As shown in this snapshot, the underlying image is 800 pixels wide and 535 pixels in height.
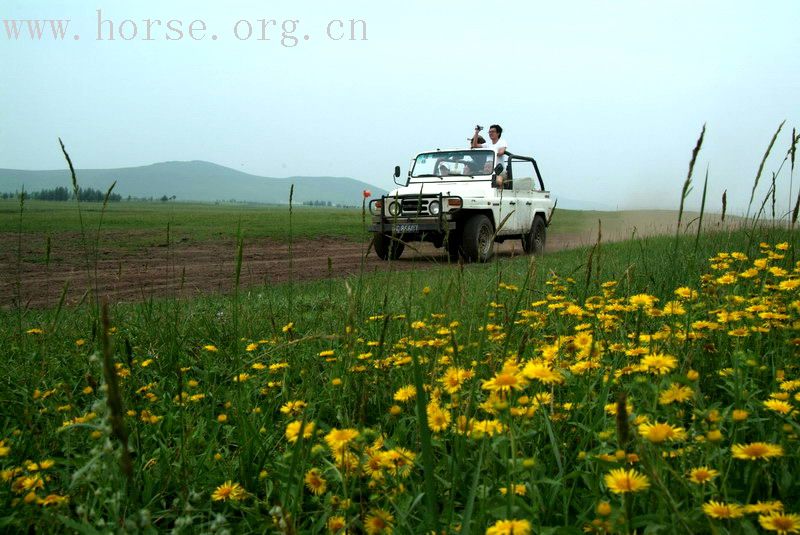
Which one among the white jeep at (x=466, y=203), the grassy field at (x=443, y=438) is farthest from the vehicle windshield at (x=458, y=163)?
the grassy field at (x=443, y=438)

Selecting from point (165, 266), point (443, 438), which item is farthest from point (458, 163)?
point (443, 438)

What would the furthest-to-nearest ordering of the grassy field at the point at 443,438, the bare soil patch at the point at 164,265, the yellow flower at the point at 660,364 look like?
1. the bare soil patch at the point at 164,265
2. the yellow flower at the point at 660,364
3. the grassy field at the point at 443,438

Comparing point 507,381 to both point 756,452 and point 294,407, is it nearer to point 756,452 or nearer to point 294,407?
point 756,452

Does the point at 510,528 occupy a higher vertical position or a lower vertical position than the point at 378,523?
higher

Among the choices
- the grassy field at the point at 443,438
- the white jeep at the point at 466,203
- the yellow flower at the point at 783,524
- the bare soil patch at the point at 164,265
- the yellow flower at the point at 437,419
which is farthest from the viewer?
the white jeep at the point at 466,203

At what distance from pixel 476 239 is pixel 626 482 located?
9.93 meters

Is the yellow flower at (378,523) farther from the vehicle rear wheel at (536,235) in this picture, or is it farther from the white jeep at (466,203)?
the vehicle rear wheel at (536,235)

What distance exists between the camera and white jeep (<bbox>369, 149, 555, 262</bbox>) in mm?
10891

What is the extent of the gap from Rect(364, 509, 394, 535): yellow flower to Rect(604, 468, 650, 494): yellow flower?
0.46 metres

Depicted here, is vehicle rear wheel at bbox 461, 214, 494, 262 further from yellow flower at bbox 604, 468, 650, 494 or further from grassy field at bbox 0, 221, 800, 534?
yellow flower at bbox 604, 468, 650, 494

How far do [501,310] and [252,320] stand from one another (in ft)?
5.33

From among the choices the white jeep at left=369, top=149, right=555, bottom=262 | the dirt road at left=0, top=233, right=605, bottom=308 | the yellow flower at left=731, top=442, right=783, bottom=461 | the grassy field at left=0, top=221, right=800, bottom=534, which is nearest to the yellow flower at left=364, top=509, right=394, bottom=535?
the grassy field at left=0, top=221, right=800, bottom=534

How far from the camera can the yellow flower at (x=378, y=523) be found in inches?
49.3

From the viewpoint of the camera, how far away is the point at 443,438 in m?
1.79
